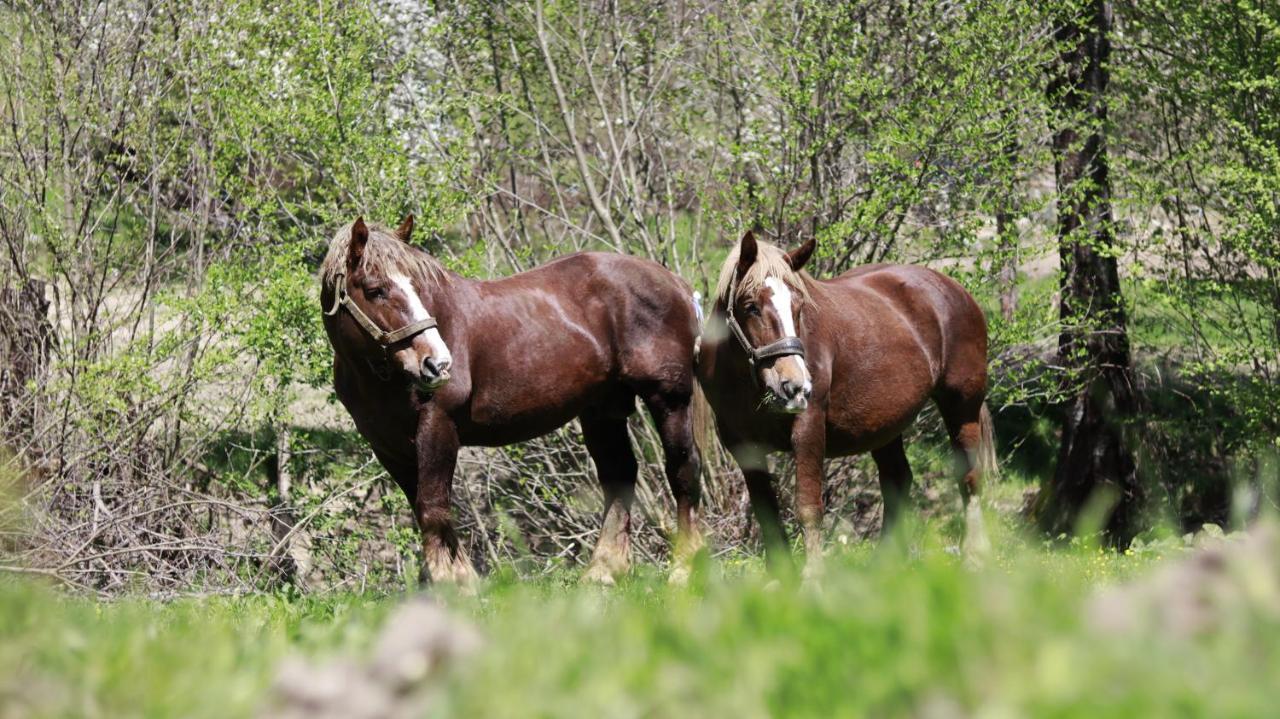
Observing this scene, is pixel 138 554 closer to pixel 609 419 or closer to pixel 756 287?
pixel 609 419

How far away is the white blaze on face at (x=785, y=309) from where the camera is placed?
20.2 feet

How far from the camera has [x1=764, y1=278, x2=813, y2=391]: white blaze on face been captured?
616 centimetres

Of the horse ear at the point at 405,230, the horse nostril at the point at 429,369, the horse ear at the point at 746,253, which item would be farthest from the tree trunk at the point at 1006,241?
the horse nostril at the point at 429,369

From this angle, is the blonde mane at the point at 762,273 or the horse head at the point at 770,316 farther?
the blonde mane at the point at 762,273

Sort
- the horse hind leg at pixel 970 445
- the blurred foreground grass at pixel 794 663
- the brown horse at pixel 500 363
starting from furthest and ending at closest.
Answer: the horse hind leg at pixel 970 445 < the brown horse at pixel 500 363 < the blurred foreground grass at pixel 794 663

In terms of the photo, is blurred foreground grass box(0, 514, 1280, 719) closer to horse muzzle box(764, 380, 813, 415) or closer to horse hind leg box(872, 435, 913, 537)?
horse muzzle box(764, 380, 813, 415)

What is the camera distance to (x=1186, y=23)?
11.2 metres

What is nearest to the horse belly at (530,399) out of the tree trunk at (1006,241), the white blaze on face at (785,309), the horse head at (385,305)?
the horse head at (385,305)

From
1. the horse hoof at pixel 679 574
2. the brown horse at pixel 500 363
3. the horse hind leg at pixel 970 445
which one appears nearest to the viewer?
the brown horse at pixel 500 363

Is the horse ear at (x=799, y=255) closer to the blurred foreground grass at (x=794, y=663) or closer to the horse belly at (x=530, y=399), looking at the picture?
the horse belly at (x=530, y=399)

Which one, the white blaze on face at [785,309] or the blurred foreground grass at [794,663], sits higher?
the blurred foreground grass at [794,663]

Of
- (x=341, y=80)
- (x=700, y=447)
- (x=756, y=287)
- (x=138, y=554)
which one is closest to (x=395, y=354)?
(x=756, y=287)

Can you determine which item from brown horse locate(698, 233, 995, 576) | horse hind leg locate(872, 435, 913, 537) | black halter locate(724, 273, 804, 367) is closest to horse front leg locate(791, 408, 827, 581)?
brown horse locate(698, 233, 995, 576)

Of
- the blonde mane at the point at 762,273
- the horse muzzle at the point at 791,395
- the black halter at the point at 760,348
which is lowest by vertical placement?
the horse muzzle at the point at 791,395
